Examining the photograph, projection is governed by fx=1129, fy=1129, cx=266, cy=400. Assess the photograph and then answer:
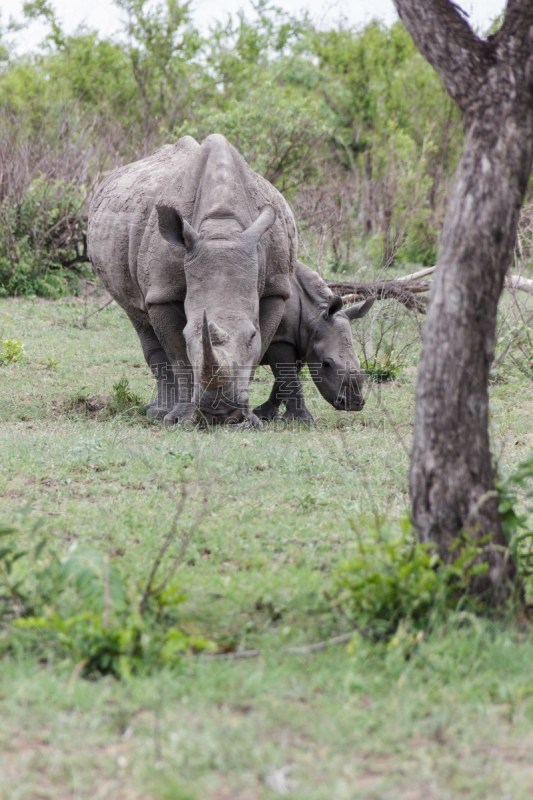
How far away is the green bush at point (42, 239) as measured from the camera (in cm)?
1775

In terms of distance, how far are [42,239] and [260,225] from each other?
934 centimetres

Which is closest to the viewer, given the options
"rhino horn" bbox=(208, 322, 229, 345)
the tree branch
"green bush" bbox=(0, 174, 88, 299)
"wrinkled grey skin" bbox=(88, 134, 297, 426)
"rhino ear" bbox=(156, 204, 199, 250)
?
the tree branch

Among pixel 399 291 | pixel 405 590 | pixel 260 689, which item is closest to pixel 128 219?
pixel 399 291

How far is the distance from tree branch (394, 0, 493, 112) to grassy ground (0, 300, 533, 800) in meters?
1.57

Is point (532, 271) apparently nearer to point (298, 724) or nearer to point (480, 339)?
point (480, 339)

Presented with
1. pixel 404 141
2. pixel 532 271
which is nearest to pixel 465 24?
pixel 532 271

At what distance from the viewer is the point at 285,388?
34.8ft

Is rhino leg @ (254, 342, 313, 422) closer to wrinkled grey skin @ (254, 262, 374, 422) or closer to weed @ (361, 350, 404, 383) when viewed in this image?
wrinkled grey skin @ (254, 262, 374, 422)

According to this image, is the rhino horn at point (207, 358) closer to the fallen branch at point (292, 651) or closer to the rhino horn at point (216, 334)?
the rhino horn at point (216, 334)

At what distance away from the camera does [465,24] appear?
181 inches

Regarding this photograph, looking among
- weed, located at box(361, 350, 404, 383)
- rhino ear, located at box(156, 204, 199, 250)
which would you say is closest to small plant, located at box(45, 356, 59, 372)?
weed, located at box(361, 350, 404, 383)

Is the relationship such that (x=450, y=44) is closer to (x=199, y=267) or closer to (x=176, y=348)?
(x=199, y=267)

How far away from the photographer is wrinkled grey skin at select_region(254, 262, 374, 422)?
10.4 meters

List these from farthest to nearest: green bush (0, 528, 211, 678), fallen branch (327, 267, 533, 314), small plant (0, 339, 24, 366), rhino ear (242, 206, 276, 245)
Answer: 1. fallen branch (327, 267, 533, 314)
2. small plant (0, 339, 24, 366)
3. rhino ear (242, 206, 276, 245)
4. green bush (0, 528, 211, 678)
